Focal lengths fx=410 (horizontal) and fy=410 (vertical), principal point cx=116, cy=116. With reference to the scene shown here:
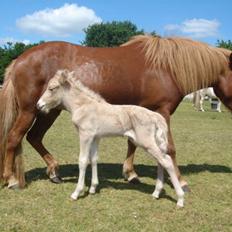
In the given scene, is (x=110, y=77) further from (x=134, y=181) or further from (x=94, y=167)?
(x=134, y=181)

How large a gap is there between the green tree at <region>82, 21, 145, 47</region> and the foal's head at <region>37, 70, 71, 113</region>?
73.5 metres

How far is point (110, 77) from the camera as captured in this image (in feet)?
20.4

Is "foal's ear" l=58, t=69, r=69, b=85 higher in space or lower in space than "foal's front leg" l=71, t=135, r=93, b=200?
higher

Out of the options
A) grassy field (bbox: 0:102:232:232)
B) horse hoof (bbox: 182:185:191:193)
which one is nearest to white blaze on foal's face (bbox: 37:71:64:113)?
grassy field (bbox: 0:102:232:232)

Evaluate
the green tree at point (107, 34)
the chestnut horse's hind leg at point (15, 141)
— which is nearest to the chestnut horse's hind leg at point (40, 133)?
the chestnut horse's hind leg at point (15, 141)

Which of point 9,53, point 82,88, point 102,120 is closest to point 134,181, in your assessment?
point 102,120

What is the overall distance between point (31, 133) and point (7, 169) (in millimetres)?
909

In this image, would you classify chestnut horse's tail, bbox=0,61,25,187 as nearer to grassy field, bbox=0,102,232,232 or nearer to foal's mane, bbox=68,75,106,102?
grassy field, bbox=0,102,232,232

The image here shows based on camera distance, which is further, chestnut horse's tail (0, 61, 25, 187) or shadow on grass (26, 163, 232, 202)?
shadow on grass (26, 163, 232, 202)

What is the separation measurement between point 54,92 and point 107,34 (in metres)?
75.2

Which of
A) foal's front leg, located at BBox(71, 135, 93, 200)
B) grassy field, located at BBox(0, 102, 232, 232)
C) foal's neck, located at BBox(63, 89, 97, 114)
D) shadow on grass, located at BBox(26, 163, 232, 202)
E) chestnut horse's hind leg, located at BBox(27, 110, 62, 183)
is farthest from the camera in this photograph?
chestnut horse's hind leg, located at BBox(27, 110, 62, 183)

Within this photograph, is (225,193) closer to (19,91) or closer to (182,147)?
(19,91)

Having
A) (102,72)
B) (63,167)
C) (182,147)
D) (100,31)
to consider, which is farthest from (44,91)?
(100,31)

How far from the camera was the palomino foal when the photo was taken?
5.40 m
